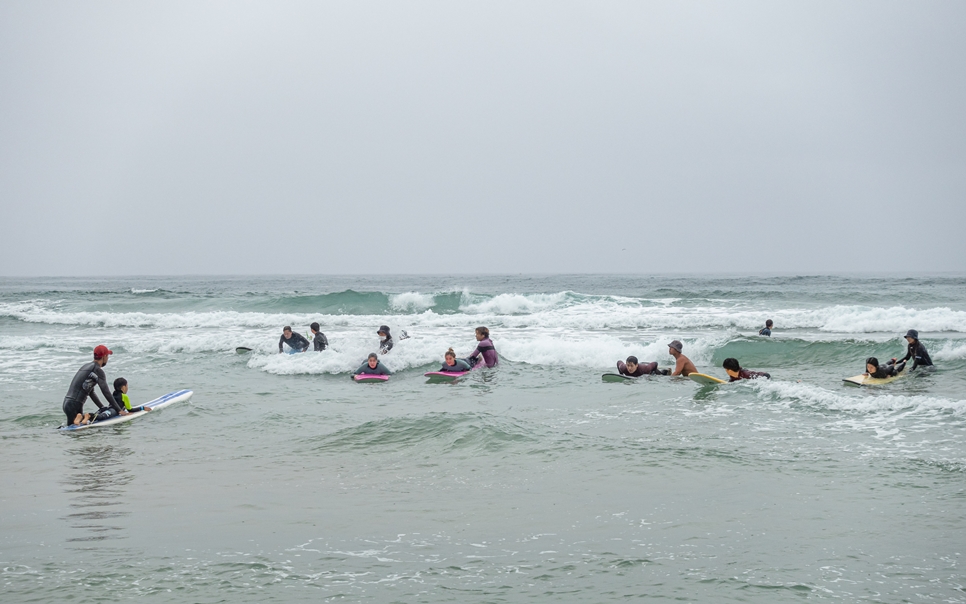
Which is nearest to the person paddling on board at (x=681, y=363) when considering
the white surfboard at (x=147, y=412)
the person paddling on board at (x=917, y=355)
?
the person paddling on board at (x=917, y=355)

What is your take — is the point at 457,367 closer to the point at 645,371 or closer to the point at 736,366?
the point at 645,371

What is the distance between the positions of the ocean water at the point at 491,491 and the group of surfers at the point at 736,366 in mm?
461

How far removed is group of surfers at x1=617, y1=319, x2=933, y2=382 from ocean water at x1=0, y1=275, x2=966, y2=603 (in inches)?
18.1

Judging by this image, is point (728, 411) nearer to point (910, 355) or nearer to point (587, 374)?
point (587, 374)

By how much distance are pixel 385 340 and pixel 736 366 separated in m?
9.42

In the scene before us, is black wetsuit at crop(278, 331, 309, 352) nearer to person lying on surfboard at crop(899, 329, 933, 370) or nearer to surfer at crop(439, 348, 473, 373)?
surfer at crop(439, 348, 473, 373)

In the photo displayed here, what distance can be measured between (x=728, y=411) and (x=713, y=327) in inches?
750

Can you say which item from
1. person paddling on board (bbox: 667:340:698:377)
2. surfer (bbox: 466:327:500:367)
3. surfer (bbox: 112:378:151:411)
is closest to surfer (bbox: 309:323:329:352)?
surfer (bbox: 466:327:500:367)

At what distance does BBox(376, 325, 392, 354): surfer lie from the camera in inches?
756

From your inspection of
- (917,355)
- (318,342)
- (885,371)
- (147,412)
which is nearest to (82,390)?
(147,412)

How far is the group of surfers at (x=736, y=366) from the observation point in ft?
47.6

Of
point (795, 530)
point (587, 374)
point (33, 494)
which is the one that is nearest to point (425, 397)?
point (587, 374)

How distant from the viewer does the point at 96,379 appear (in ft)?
38.8

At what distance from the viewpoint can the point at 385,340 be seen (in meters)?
19.5
